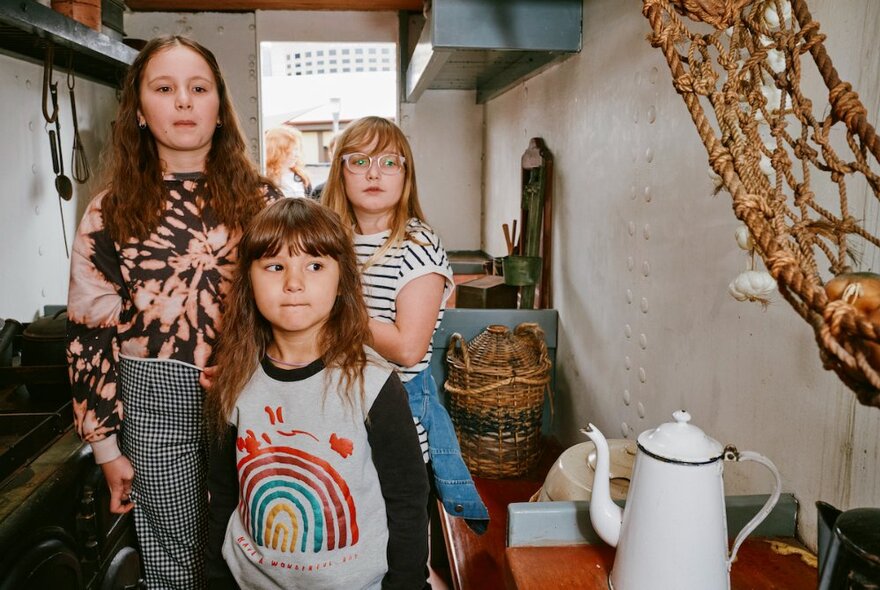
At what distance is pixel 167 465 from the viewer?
4.00 feet

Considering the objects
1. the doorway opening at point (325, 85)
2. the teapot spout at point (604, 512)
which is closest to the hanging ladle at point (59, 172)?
the teapot spout at point (604, 512)

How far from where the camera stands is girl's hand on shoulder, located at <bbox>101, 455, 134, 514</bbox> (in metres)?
1.28

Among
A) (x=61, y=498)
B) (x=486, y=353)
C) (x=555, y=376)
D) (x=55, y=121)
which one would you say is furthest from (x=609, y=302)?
(x=55, y=121)

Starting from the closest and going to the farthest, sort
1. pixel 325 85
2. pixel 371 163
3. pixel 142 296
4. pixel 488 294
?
pixel 142 296 < pixel 371 163 < pixel 488 294 < pixel 325 85

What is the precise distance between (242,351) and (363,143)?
1.79 feet

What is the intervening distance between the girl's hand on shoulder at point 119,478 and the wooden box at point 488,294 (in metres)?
1.47

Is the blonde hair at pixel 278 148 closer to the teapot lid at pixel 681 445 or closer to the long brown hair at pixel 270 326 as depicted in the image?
the long brown hair at pixel 270 326

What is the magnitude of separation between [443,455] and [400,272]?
0.40 meters

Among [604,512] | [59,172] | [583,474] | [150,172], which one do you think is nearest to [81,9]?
[59,172]

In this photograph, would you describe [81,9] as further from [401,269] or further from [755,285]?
[755,285]

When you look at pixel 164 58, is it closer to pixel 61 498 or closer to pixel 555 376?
pixel 61 498

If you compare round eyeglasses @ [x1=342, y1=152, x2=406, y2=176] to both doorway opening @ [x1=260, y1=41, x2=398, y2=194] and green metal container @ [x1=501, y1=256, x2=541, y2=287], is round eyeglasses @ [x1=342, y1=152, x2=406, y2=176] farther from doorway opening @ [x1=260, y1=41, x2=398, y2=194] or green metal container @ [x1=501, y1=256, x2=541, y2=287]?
doorway opening @ [x1=260, y1=41, x2=398, y2=194]

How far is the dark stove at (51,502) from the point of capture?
117 cm

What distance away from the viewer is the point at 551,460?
2.26 m
